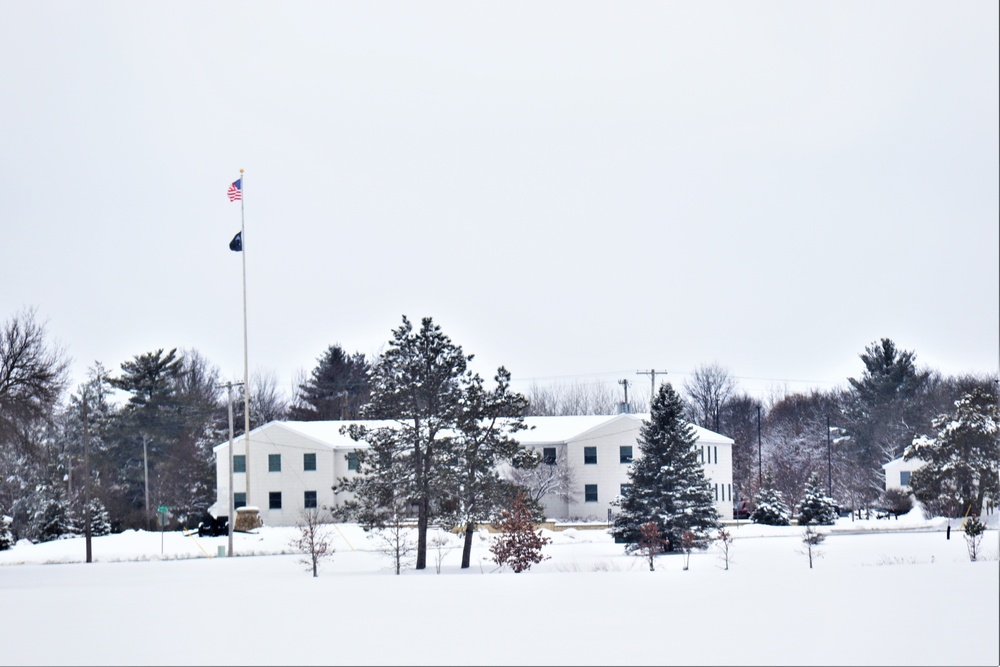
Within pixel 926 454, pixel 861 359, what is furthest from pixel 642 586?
pixel 861 359

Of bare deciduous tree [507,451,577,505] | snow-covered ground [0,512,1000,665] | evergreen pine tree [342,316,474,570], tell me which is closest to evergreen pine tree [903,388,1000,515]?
bare deciduous tree [507,451,577,505]

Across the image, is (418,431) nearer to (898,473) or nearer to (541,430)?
(541,430)

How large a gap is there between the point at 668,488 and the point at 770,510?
20.3 meters

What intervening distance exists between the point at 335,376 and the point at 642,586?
77.6 metres

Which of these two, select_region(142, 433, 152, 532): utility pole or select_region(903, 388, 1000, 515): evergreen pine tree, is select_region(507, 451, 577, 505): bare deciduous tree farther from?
select_region(142, 433, 152, 532): utility pole

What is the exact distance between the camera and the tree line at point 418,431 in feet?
132

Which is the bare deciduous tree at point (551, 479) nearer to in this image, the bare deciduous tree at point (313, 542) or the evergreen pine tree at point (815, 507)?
the bare deciduous tree at point (313, 542)

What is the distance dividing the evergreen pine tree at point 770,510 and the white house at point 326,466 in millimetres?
4668

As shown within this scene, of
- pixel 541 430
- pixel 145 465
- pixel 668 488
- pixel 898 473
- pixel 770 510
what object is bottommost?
pixel 770 510

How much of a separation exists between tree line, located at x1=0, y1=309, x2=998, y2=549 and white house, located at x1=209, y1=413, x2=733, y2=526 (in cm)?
158

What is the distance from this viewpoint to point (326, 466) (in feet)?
222

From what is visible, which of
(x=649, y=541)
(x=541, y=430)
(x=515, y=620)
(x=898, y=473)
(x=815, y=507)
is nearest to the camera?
(x=515, y=620)

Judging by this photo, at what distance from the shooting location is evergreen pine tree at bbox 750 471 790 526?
2472 inches

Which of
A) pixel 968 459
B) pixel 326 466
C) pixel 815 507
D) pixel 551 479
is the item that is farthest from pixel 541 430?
pixel 968 459
